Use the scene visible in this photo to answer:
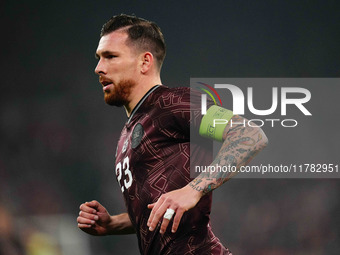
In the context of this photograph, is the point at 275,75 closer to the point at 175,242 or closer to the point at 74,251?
the point at 74,251

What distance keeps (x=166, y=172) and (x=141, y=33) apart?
0.85 metres

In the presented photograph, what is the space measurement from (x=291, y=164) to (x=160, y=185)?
455 centimetres

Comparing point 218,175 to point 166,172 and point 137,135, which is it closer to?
Answer: point 166,172

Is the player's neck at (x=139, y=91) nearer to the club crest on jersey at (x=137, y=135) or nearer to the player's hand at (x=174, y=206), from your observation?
the club crest on jersey at (x=137, y=135)

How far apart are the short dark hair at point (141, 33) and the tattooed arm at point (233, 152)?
0.85 m

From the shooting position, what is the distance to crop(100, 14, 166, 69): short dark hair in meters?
2.35

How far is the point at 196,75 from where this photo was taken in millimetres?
6262

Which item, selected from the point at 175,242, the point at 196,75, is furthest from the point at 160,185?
the point at 196,75

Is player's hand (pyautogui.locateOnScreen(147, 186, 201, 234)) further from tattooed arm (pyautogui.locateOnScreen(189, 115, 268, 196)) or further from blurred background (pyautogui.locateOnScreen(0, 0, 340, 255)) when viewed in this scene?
blurred background (pyautogui.locateOnScreen(0, 0, 340, 255))

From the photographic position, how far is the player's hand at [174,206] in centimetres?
152

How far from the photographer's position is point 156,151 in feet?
6.48

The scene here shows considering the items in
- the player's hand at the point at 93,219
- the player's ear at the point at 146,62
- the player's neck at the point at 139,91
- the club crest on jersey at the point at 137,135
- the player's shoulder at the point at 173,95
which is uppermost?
the player's ear at the point at 146,62

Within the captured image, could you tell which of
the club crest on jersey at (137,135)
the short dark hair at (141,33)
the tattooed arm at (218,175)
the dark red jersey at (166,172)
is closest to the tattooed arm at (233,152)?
the tattooed arm at (218,175)

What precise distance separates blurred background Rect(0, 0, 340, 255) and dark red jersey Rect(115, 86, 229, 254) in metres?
3.78
